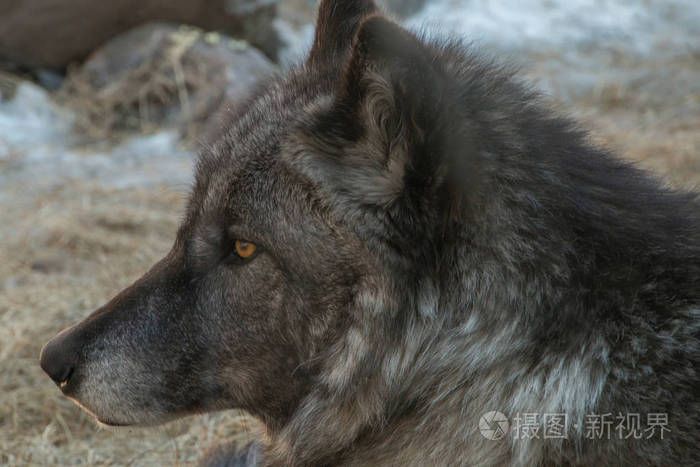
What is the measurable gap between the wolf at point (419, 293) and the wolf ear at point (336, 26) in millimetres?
253

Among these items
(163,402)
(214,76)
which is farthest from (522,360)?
(214,76)

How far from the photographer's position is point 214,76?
874cm

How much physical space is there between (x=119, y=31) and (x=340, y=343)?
7936 mm

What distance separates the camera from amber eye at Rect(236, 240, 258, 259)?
255 centimetres

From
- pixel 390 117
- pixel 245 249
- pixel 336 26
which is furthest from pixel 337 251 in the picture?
pixel 336 26

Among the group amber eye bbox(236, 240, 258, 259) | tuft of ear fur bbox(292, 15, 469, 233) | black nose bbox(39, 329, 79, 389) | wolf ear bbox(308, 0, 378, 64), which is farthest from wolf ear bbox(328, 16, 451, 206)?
black nose bbox(39, 329, 79, 389)

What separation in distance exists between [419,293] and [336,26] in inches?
42.1

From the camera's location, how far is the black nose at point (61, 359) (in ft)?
8.84

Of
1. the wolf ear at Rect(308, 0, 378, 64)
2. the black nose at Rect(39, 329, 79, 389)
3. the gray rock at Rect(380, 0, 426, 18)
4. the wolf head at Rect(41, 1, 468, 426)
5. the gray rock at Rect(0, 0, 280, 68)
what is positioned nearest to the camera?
the wolf head at Rect(41, 1, 468, 426)

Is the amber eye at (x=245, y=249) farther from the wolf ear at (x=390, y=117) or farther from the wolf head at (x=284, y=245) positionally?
the wolf ear at (x=390, y=117)

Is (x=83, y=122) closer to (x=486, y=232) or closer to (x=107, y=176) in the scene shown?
(x=107, y=176)

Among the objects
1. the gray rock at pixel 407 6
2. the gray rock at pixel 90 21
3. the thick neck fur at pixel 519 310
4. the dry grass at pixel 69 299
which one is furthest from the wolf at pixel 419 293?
the gray rock at pixel 407 6

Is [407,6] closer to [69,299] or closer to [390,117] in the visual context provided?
[69,299]

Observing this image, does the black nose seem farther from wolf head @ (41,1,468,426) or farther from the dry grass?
the dry grass
